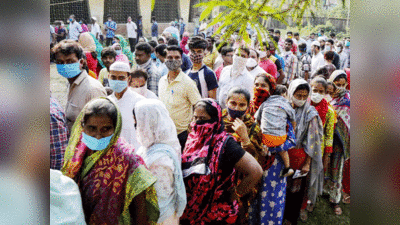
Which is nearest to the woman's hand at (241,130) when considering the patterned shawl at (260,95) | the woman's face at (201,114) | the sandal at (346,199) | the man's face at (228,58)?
the woman's face at (201,114)

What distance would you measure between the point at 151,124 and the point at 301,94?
176 centimetres

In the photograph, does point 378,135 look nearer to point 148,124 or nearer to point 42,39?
point 42,39

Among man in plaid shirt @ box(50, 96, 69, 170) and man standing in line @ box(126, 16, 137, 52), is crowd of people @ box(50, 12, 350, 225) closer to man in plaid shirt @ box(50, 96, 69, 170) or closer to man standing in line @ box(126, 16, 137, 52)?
man in plaid shirt @ box(50, 96, 69, 170)

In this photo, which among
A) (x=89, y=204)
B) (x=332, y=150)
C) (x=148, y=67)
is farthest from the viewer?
(x=148, y=67)

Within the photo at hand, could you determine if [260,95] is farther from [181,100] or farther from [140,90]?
[140,90]

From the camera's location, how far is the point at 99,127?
202cm

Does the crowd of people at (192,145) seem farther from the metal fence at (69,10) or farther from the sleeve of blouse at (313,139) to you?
the metal fence at (69,10)

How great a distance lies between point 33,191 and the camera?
0.75 metres

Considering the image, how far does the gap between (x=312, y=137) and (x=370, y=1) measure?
2707mm

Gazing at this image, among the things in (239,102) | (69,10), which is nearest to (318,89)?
(239,102)

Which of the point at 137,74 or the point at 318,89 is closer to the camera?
the point at 318,89

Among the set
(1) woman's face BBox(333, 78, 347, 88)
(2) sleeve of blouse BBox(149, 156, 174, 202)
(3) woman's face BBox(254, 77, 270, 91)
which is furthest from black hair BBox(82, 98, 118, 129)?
(1) woman's face BBox(333, 78, 347, 88)

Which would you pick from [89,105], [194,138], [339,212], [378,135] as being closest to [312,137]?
[339,212]

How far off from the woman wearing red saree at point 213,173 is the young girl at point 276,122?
638mm
